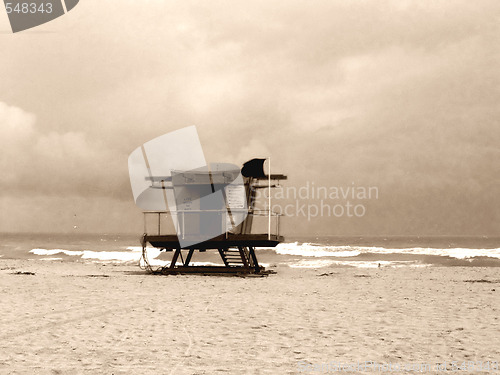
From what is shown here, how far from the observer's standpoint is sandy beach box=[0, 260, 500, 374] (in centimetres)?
731

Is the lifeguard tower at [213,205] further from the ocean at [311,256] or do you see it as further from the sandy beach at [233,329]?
the ocean at [311,256]

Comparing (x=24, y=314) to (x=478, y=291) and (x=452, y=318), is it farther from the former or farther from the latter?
(x=478, y=291)

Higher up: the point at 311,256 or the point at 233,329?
the point at 233,329

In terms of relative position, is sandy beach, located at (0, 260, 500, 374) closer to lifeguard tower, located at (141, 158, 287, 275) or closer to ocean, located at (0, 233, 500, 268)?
lifeguard tower, located at (141, 158, 287, 275)

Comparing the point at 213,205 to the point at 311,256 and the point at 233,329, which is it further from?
the point at 311,256

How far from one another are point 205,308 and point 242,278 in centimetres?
860

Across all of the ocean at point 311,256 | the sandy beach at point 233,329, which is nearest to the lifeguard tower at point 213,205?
the sandy beach at point 233,329

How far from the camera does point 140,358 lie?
745 centimetres

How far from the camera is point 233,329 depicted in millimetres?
9688

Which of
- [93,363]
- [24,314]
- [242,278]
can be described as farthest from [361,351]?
[242,278]

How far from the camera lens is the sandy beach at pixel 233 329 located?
731 cm

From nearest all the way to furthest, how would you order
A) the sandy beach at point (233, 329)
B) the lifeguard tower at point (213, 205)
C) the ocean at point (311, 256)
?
1. the sandy beach at point (233, 329)
2. the lifeguard tower at point (213, 205)
3. the ocean at point (311, 256)

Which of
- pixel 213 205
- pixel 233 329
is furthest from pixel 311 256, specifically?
pixel 233 329

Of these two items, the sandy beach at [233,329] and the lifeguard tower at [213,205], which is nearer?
the sandy beach at [233,329]
